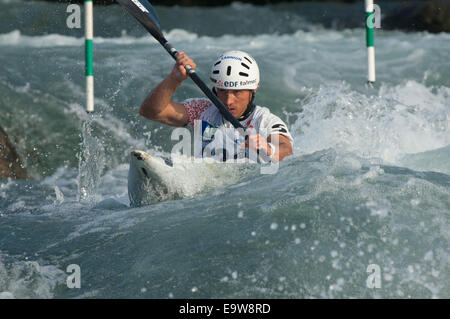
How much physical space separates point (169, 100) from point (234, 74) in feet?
1.73

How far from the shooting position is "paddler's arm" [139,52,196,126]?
16.7 ft

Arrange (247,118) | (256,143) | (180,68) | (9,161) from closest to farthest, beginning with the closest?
(256,143)
(180,68)
(247,118)
(9,161)

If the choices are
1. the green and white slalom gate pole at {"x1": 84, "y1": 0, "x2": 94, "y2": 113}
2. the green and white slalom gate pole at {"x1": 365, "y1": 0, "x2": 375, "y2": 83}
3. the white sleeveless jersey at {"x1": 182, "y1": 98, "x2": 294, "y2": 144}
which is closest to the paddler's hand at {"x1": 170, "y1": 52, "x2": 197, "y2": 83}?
the white sleeveless jersey at {"x1": 182, "y1": 98, "x2": 294, "y2": 144}

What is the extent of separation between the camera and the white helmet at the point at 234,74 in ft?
17.4

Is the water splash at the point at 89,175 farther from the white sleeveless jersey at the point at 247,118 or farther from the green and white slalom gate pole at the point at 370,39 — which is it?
the green and white slalom gate pole at the point at 370,39

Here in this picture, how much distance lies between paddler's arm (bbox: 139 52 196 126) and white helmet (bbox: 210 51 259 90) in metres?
0.25

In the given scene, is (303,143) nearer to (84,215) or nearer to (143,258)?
(84,215)

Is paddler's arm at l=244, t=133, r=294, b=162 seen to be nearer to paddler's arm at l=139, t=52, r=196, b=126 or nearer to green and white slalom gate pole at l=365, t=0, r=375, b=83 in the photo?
paddler's arm at l=139, t=52, r=196, b=126

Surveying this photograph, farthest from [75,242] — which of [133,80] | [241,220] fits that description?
[133,80]

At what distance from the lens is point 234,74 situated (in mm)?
5305

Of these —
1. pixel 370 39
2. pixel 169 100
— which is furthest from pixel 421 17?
pixel 169 100

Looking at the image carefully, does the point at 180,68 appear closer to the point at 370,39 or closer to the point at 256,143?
the point at 256,143

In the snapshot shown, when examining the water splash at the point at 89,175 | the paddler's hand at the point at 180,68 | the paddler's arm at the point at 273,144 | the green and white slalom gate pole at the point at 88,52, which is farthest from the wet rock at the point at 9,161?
the paddler's arm at the point at 273,144

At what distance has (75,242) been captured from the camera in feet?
14.5
